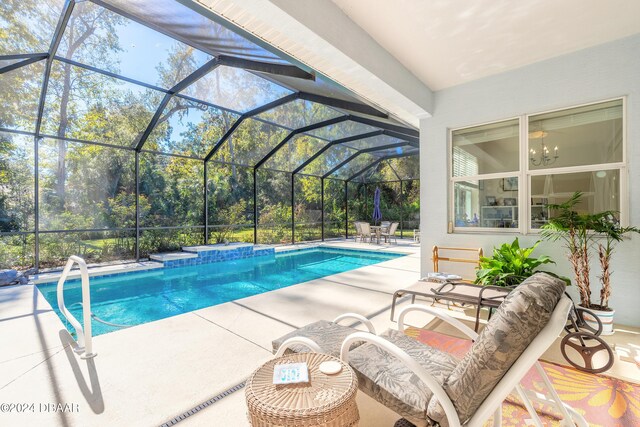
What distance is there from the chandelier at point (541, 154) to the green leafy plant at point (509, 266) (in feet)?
4.04

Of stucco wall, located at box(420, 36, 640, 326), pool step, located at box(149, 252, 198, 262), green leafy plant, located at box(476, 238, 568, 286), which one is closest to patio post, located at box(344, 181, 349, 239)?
pool step, located at box(149, 252, 198, 262)

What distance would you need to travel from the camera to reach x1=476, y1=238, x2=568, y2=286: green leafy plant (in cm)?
373

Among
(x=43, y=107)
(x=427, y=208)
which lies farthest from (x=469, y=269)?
(x=43, y=107)

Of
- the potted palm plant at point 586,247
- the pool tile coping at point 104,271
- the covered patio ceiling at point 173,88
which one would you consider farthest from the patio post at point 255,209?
the potted palm plant at point 586,247

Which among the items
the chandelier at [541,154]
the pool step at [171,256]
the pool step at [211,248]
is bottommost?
the pool step at [171,256]

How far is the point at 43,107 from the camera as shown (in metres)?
5.98

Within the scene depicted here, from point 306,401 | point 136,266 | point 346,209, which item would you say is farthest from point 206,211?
point 306,401

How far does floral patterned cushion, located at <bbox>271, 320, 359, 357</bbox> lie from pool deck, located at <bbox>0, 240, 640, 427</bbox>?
0.46 meters

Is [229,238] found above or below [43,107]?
below

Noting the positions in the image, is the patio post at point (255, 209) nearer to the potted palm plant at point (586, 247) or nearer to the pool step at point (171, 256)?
the pool step at point (171, 256)

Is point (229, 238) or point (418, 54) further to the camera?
point (229, 238)

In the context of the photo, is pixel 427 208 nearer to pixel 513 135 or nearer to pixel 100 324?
pixel 513 135

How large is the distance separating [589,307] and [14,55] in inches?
362

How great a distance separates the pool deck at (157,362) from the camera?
1.97 m
